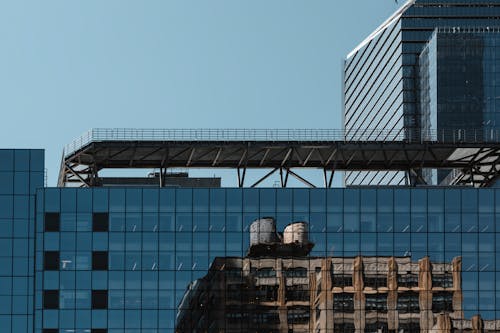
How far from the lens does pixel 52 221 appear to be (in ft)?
455

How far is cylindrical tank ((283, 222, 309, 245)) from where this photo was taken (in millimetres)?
137000

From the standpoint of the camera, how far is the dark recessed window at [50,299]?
136625 millimetres

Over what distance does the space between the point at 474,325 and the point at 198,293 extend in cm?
2830

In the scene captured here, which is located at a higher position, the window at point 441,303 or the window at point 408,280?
the window at point 408,280

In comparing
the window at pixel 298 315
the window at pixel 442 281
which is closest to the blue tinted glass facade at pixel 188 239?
the window at pixel 298 315

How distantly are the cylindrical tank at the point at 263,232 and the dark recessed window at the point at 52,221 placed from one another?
20144 millimetres

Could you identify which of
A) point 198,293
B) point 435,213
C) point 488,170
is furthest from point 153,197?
point 488,170

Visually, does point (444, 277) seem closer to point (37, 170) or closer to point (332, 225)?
point (332, 225)

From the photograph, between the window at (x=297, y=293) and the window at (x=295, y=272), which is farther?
the window at (x=295, y=272)

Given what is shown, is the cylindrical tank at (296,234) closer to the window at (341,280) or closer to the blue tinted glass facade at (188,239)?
the blue tinted glass facade at (188,239)

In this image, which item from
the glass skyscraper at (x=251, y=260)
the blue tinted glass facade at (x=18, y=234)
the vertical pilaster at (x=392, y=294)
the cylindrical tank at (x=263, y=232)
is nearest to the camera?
the vertical pilaster at (x=392, y=294)

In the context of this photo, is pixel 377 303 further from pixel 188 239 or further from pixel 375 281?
A: pixel 188 239

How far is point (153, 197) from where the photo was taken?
139 meters

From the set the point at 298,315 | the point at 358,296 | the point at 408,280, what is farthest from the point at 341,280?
the point at 408,280
